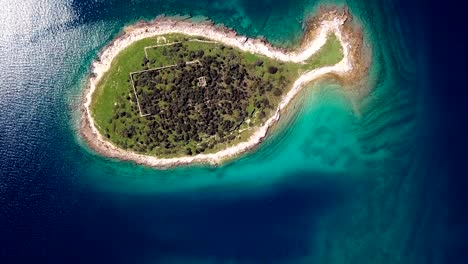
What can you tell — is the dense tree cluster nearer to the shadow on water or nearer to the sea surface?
the sea surface

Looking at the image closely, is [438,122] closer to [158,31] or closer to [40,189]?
[158,31]

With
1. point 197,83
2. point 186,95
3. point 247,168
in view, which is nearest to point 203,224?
point 247,168

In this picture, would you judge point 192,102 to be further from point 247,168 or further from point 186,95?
point 247,168

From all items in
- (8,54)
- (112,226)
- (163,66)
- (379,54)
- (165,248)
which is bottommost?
(165,248)

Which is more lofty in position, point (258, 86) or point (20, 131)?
point (20, 131)

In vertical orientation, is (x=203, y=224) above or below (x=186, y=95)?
below

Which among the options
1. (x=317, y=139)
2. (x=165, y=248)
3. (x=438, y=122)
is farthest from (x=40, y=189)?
(x=438, y=122)
